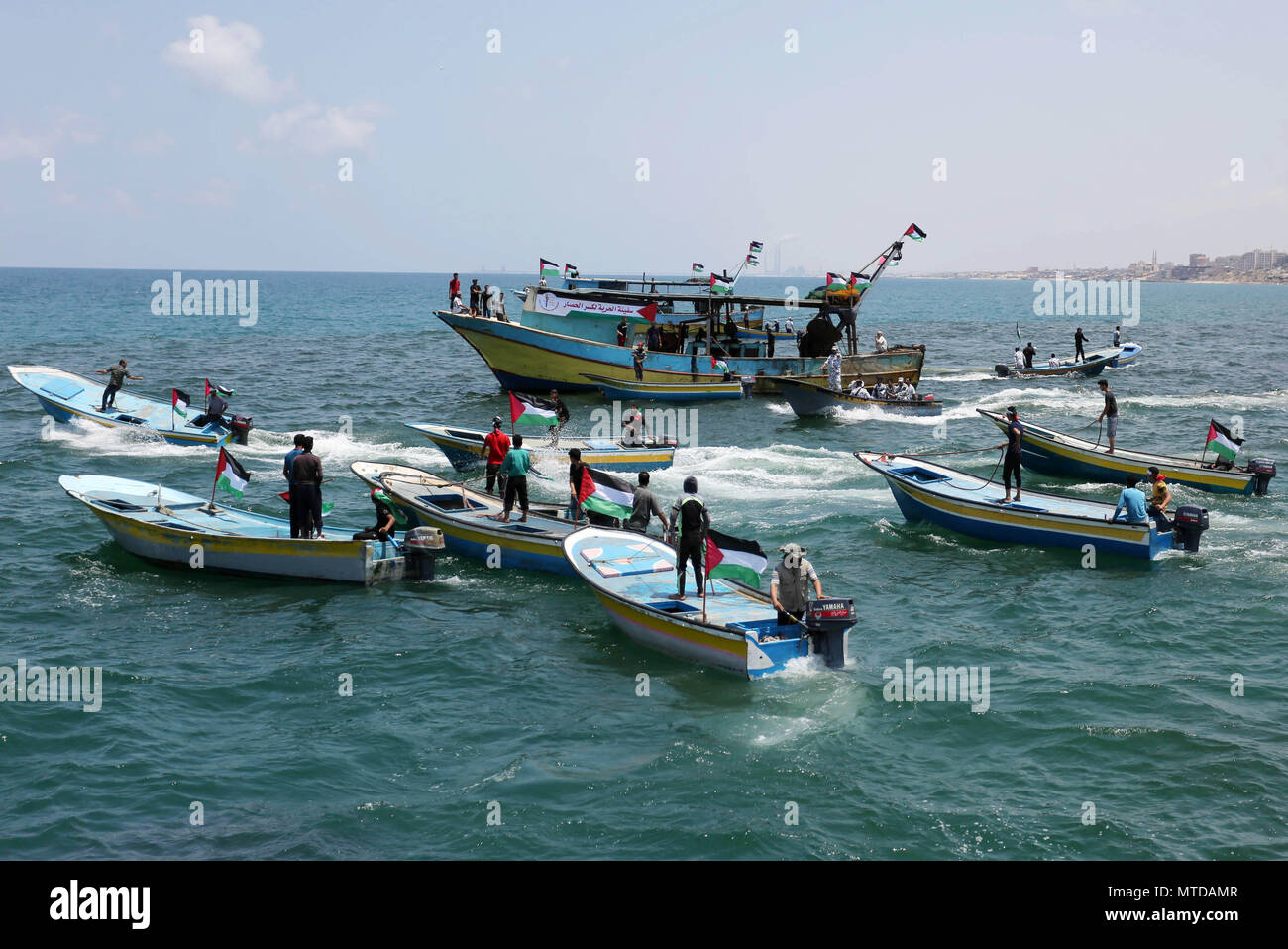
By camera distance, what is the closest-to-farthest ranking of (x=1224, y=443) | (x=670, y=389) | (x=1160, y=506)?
(x=1160, y=506), (x=1224, y=443), (x=670, y=389)

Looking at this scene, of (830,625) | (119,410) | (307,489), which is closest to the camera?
(830,625)

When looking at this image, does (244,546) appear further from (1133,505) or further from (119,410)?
(119,410)

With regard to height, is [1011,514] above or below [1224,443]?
below

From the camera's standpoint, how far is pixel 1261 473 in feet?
83.0

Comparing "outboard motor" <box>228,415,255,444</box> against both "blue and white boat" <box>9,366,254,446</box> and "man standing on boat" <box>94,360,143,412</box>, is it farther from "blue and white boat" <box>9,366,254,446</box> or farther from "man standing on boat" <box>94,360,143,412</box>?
"man standing on boat" <box>94,360,143,412</box>

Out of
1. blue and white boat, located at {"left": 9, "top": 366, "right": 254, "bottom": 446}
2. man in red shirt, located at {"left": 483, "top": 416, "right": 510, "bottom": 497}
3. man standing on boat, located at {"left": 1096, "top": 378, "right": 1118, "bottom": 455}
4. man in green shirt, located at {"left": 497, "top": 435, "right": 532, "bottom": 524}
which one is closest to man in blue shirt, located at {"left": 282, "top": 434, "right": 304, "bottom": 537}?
man in green shirt, located at {"left": 497, "top": 435, "right": 532, "bottom": 524}

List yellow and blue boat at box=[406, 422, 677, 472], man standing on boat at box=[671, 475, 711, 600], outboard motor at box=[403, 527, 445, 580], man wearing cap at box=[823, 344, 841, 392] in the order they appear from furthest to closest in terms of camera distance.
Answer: man wearing cap at box=[823, 344, 841, 392], yellow and blue boat at box=[406, 422, 677, 472], outboard motor at box=[403, 527, 445, 580], man standing on boat at box=[671, 475, 711, 600]

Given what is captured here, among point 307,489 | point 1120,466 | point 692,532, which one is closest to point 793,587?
point 692,532

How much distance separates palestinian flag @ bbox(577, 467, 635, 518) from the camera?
19.1m

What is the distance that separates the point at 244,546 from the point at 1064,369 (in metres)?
40.8

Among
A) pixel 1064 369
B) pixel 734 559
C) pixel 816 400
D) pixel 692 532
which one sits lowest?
pixel 734 559

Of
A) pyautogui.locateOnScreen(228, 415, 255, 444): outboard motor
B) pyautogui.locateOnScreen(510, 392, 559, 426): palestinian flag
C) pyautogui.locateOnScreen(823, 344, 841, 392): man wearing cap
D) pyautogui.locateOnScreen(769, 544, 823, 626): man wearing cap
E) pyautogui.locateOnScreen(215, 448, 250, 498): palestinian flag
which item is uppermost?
pyautogui.locateOnScreen(823, 344, 841, 392): man wearing cap

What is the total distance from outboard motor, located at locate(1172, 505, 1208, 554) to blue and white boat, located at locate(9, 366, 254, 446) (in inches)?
948

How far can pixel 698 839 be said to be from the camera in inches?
444
